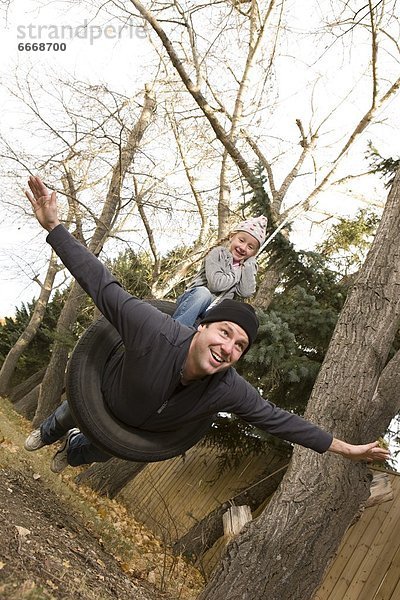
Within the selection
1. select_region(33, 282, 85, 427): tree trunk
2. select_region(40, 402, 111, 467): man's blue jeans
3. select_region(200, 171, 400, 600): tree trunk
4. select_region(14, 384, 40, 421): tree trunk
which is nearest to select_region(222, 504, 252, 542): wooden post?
select_region(200, 171, 400, 600): tree trunk

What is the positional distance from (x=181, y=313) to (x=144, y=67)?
8.31 meters

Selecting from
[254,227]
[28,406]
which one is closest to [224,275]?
[254,227]

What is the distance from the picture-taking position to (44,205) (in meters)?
3.13

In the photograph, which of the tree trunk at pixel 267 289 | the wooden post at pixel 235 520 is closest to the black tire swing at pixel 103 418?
the wooden post at pixel 235 520

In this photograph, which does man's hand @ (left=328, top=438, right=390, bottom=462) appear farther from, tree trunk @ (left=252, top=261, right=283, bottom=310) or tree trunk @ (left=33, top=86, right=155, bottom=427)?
tree trunk @ (left=33, top=86, right=155, bottom=427)

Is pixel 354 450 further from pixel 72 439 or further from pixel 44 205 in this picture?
pixel 44 205

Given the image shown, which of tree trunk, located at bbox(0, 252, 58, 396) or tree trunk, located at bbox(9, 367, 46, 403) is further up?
tree trunk, located at bbox(0, 252, 58, 396)

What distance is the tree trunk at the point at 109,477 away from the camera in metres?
9.62

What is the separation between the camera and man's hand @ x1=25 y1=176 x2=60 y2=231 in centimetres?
313

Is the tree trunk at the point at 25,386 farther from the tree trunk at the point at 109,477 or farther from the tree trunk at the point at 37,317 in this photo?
the tree trunk at the point at 109,477

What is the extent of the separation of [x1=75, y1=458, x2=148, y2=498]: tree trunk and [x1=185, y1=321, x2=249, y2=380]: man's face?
6792 millimetres

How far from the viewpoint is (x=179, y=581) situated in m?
6.60

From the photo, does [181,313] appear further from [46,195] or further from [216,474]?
[216,474]

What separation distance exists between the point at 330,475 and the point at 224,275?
1.96 meters
